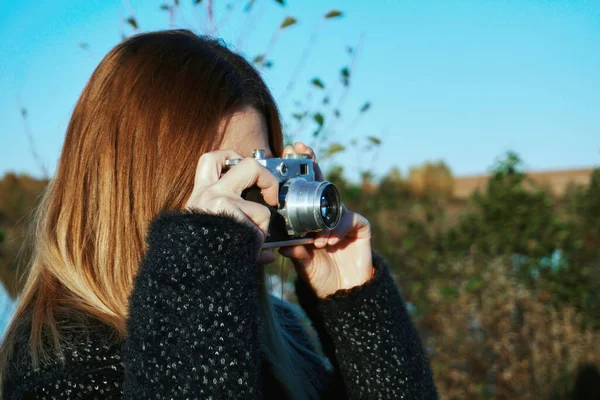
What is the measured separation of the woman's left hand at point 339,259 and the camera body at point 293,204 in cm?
14

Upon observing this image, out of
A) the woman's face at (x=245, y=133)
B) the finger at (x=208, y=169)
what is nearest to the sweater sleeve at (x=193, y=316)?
the finger at (x=208, y=169)

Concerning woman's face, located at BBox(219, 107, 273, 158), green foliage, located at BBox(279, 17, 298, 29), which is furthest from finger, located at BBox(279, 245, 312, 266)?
green foliage, located at BBox(279, 17, 298, 29)

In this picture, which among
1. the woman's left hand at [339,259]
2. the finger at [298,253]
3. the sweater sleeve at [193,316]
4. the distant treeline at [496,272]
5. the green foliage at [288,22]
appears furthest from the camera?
the distant treeline at [496,272]

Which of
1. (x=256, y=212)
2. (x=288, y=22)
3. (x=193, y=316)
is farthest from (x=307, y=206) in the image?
(x=288, y=22)

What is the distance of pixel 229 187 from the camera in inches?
42.1

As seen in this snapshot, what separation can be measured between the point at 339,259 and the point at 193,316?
603mm

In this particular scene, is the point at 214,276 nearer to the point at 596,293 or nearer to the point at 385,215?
the point at 596,293

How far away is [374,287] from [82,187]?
69cm

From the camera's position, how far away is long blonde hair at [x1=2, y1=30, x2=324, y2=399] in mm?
1122

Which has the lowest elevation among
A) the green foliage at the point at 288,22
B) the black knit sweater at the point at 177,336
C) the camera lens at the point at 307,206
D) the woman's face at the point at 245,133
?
the black knit sweater at the point at 177,336

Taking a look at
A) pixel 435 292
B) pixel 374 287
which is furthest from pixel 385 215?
pixel 374 287

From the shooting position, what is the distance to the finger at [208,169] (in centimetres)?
109

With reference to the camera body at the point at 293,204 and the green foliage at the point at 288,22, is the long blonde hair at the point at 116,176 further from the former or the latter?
the green foliage at the point at 288,22

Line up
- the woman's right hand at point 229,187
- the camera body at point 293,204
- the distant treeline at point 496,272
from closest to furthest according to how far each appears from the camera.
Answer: the woman's right hand at point 229,187 → the camera body at point 293,204 → the distant treeline at point 496,272
